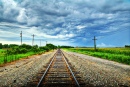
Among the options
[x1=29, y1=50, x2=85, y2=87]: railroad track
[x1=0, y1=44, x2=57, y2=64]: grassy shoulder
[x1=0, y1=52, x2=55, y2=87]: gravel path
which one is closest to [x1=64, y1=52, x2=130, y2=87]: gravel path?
[x1=29, y1=50, x2=85, y2=87]: railroad track

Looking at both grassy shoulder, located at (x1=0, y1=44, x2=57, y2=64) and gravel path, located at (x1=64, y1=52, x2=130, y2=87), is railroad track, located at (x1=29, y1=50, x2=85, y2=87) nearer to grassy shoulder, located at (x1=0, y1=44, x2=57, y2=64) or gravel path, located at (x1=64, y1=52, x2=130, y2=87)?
gravel path, located at (x1=64, y1=52, x2=130, y2=87)

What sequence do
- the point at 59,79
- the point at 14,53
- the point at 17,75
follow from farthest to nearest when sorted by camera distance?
the point at 14,53 → the point at 17,75 → the point at 59,79

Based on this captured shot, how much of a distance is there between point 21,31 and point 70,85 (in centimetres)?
Result: 4597

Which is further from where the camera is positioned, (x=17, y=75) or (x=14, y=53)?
(x=14, y=53)

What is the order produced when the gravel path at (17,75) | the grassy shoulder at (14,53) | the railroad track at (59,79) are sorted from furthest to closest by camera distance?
1. the grassy shoulder at (14,53)
2. the gravel path at (17,75)
3. the railroad track at (59,79)

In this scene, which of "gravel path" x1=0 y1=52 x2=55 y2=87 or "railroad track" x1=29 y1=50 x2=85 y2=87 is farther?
"gravel path" x1=0 y1=52 x2=55 y2=87

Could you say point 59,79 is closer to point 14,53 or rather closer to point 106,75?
point 106,75

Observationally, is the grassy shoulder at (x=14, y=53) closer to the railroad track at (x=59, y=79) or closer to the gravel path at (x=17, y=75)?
the gravel path at (x=17, y=75)

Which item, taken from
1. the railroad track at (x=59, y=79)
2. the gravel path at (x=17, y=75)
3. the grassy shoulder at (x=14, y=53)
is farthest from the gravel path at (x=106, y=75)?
the grassy shoulder at (x=14, y=53)

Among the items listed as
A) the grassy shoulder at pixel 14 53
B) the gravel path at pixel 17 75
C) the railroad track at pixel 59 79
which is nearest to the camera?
the railroad track at pixel 59 79

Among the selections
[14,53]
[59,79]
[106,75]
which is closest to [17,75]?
[59,79]

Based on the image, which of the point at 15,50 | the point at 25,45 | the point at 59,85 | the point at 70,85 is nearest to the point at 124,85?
the point at 70,85

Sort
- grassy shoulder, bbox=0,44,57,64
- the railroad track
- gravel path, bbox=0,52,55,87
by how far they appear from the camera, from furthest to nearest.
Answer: grassy shoulder, bbox=0,44,57,64 → gravel path, bbox=0,52,55,87 → the railroad track

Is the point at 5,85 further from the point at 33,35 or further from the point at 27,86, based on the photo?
the point at 33,35
